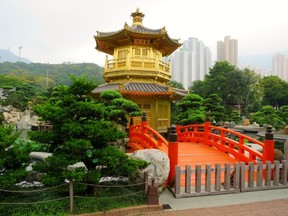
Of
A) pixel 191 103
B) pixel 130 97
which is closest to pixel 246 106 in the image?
pixel 191 103

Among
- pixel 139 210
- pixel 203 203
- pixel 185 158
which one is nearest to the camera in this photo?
pixel 139 210

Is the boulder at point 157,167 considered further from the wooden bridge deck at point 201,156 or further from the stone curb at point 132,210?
the wooden bridge deck at point 201,156

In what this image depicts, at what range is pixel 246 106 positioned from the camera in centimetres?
4144

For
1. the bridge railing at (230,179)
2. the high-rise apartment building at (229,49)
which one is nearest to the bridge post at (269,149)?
the bridge railing at (230,179)

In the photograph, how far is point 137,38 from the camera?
55.1 feet

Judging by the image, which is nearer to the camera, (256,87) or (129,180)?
(129,180)

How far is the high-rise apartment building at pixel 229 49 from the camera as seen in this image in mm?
75062

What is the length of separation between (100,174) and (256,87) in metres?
44.4

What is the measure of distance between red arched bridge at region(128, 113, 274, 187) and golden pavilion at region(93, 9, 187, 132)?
420cm

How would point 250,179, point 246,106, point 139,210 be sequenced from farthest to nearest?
point 246,106
point 250,179
point 139,210

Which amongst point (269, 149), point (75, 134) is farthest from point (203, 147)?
point (75, 134)

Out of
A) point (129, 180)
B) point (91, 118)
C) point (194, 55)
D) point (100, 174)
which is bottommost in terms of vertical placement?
point (129, 180)

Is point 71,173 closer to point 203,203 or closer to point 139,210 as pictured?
point 139,210

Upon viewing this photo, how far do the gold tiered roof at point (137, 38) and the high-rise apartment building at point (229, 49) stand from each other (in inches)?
2493
